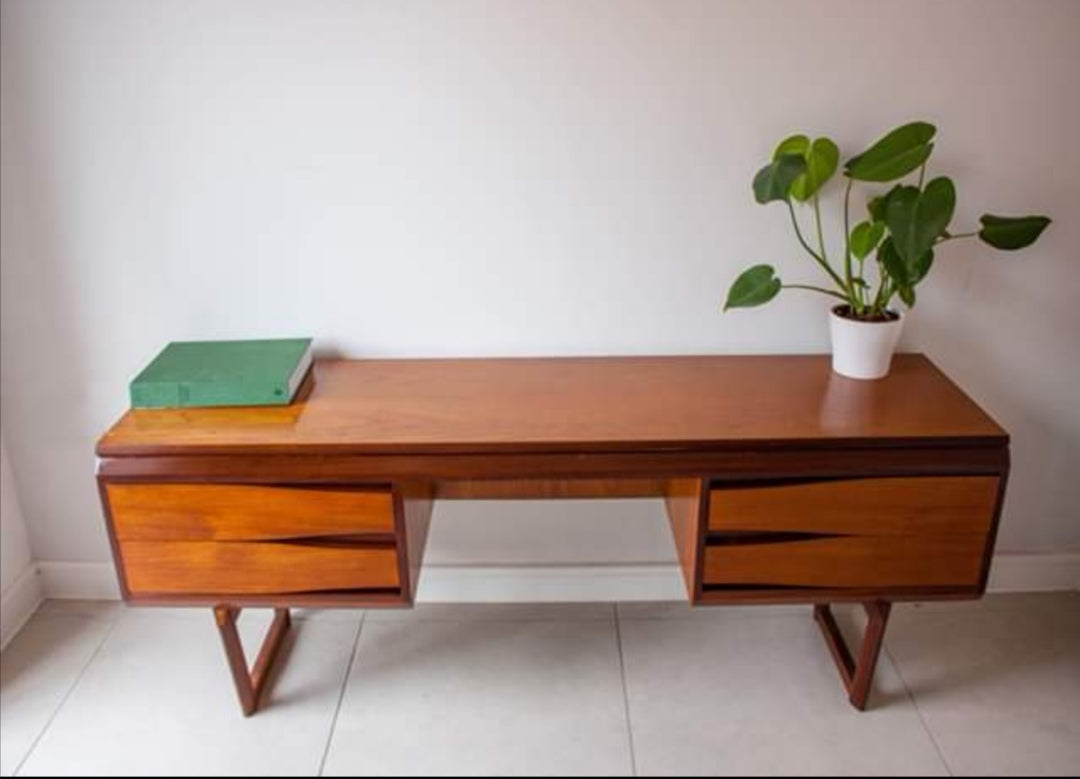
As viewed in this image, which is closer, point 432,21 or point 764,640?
point 432,21

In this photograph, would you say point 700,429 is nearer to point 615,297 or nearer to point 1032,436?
point 615,297

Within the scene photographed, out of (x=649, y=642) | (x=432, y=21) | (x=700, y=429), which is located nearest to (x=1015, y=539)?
(x=649, y=642)

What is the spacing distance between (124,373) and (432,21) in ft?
3.39

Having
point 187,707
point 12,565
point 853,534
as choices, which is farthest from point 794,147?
point 12,565

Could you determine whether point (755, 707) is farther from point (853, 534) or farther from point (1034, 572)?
point (1034, 572)

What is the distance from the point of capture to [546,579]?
6.57ft

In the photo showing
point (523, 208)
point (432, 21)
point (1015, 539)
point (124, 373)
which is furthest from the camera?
point (1015, 539)

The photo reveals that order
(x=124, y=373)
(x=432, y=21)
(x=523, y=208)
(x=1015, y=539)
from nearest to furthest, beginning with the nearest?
(x=432, y=21) → (x=523, y=208) → (x=124, y=373) → (x=1015, y=539)

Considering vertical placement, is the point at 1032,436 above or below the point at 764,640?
above

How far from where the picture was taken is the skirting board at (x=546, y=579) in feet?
6.57

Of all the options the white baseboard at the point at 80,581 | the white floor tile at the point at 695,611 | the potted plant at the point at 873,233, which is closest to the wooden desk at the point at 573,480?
the potted plant at the point at 873,233

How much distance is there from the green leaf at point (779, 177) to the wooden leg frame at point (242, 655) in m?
1.30

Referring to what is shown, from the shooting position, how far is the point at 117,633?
1932 mm

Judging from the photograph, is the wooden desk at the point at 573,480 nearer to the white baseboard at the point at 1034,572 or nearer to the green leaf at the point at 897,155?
the green leaf at the point at 897,155
